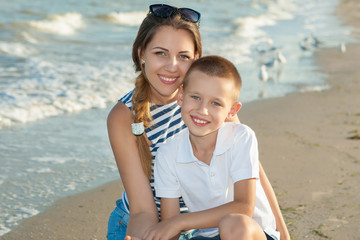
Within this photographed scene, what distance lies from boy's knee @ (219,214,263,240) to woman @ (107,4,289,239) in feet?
1.97

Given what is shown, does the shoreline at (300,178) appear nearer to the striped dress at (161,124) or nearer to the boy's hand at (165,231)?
the striped dress at (161,124)

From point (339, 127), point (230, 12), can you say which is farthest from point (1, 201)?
point (230, 12)

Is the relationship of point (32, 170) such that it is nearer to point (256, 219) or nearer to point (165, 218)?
point (165, 218)

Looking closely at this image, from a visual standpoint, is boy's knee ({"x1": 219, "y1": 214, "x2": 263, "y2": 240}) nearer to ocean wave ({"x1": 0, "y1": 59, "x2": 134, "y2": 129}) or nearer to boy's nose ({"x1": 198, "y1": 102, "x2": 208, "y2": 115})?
boy's nose ({"x1": 198, "y1": 102, "x2": 208, "y2": 115})

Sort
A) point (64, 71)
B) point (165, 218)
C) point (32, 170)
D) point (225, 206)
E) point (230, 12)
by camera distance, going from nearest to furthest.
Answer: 1. point (225, 206)
2. point (165, 218)
3. point (32, 170)
4. point (64, 71)
5. point (230, 12)

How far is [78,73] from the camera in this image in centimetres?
870

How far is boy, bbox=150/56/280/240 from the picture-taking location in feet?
8.05

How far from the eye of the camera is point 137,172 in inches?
112

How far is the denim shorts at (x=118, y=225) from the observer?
9.89ft

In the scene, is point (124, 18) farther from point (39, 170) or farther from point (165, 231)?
point (165, 231)

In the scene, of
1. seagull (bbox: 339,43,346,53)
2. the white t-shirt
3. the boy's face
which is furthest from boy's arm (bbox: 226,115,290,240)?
seagull (bbox: 339,43,346,53)

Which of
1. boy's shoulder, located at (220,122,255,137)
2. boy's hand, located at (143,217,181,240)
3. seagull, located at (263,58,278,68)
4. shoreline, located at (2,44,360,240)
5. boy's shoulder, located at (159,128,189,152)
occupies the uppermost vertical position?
boy's shoulder, located at (220,122,255,137)

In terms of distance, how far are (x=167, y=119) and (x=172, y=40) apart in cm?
46

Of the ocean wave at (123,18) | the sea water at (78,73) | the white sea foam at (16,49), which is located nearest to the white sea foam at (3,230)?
the sea water at (78,73)
